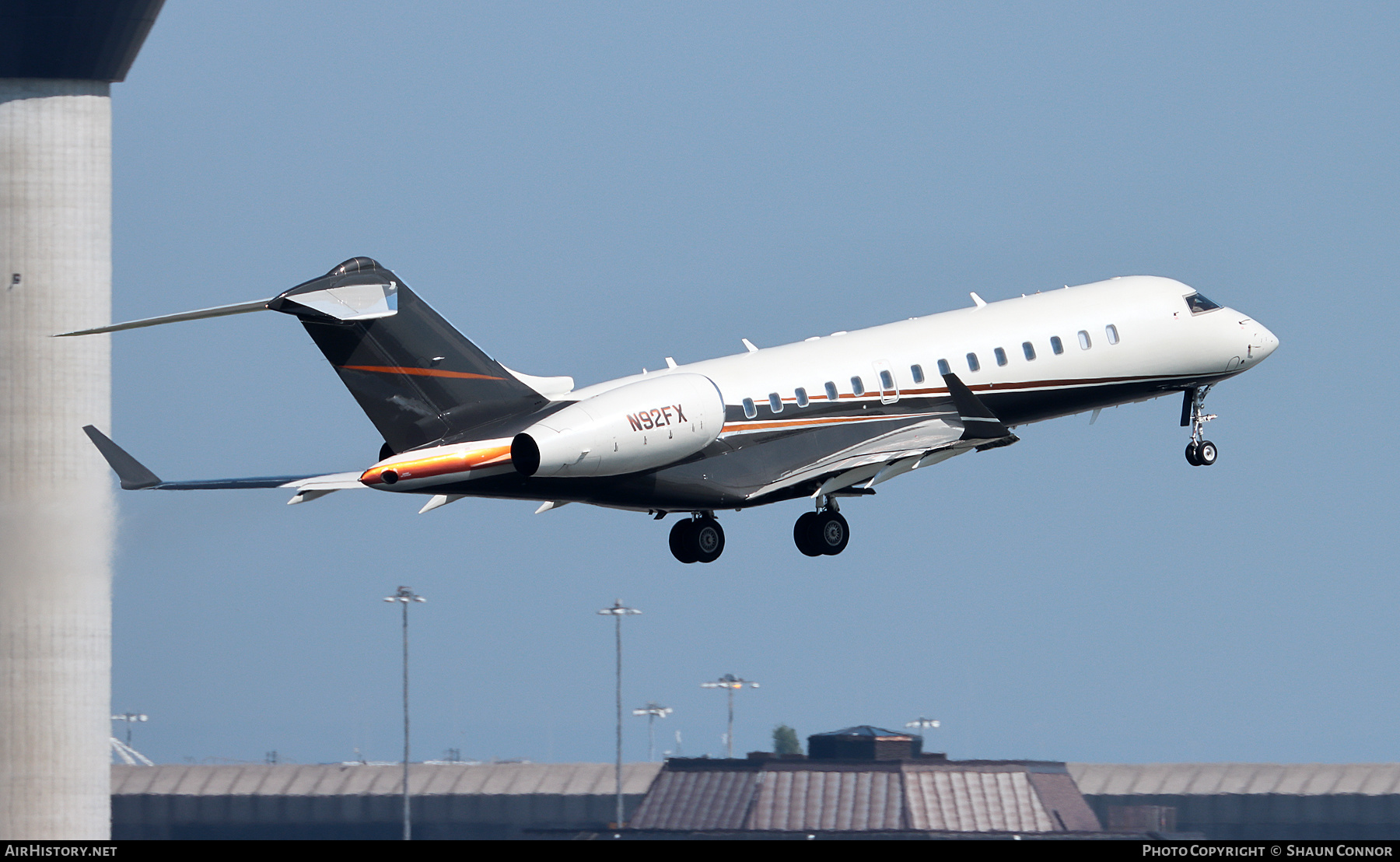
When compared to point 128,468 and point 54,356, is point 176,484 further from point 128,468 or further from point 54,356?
point 54,356

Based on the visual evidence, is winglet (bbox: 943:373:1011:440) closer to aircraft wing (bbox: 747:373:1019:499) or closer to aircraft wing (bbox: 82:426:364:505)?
aircraft wing (bbox: 747:373:1019:499)

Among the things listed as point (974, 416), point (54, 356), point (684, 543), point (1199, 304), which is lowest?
point (684, 543)

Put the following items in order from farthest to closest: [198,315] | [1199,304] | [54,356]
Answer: [54,356]
[1199,304]
[198,315]

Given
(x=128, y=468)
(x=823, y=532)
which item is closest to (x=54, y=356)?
(x=128, y=468)

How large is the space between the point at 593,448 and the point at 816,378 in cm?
588

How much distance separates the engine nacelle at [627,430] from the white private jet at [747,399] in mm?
34

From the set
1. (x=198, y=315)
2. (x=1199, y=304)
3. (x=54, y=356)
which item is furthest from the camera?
(x=54, y=356)

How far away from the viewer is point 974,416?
42.8 m

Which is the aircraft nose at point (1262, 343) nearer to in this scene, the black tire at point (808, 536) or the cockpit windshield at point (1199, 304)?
the cockpit windshield at point (1199, 304)

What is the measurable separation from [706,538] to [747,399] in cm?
310

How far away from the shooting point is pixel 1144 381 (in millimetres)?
48031

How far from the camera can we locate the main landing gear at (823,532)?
44.3 meters
